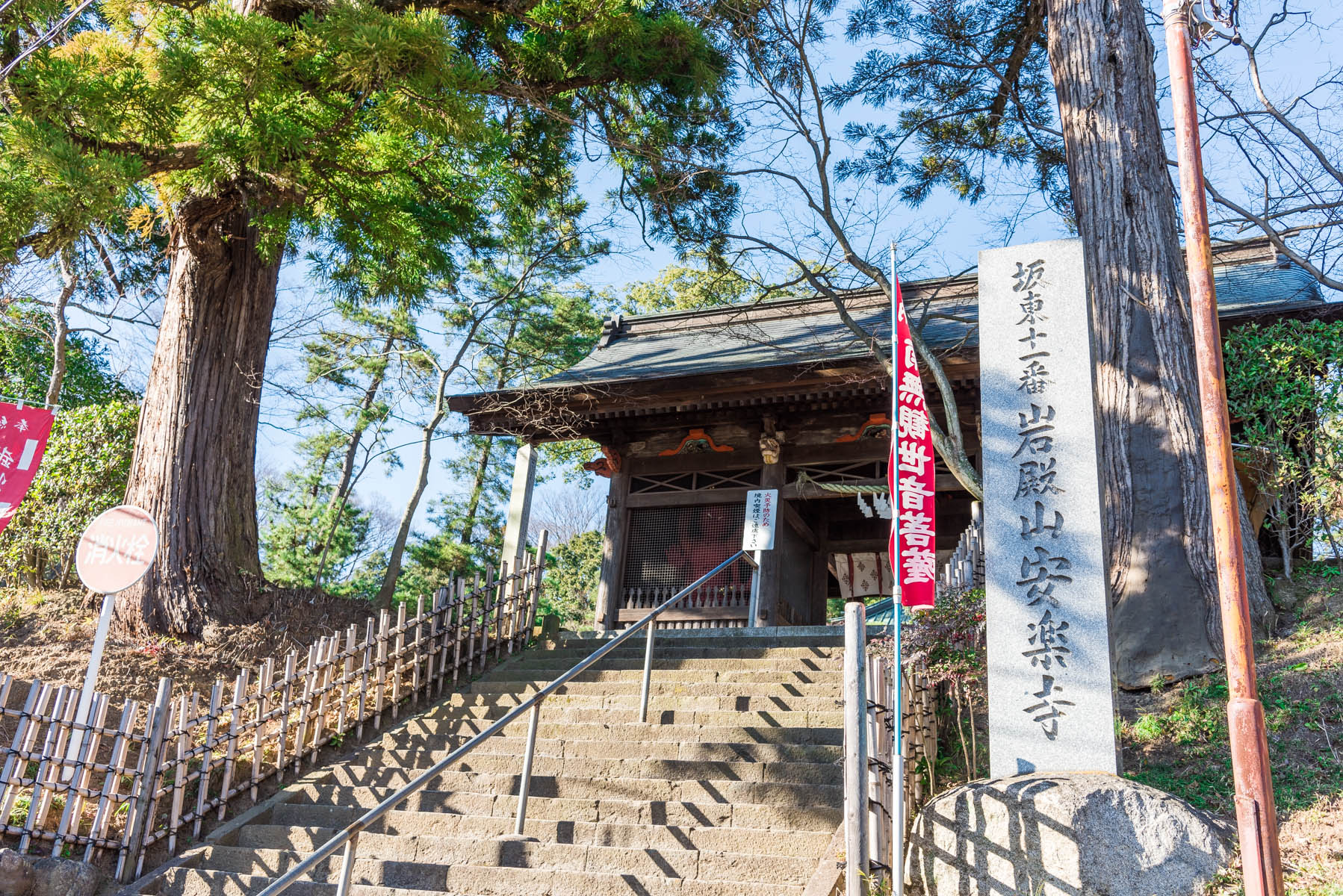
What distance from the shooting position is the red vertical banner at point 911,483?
5.09m

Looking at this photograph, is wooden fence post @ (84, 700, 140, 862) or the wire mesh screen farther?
the wire mesh screen

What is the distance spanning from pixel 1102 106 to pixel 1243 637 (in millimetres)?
5908

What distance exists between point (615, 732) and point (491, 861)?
1604mm

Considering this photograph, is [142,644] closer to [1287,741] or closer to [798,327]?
[1287,741]

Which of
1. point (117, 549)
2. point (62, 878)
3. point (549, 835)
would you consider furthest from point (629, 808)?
point (117, 549)

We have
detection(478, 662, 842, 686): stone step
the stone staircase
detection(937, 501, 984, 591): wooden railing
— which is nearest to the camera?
the stone staircase

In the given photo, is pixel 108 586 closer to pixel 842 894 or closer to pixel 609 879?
pixel 609 879

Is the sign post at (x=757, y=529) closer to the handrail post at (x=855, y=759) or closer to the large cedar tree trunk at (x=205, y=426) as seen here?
the large cedar tree trunk at (x=205, y=426)

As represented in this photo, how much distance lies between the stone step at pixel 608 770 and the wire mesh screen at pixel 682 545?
532cm

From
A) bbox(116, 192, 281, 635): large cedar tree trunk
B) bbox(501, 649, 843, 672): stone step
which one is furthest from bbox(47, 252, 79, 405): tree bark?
bbox(501, 649, 843, 672): stone step

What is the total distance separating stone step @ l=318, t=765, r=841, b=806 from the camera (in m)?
5.11

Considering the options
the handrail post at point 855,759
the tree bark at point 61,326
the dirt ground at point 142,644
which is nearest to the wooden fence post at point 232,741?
the dirt ground at point 142,644

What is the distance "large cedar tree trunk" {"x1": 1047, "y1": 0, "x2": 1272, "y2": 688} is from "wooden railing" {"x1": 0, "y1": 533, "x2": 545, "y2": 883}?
17.0 feet

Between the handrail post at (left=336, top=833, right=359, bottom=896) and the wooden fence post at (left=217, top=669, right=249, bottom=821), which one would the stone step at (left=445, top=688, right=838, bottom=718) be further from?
the handrail post at (left=336, top=833, right=359, bottom=896)
